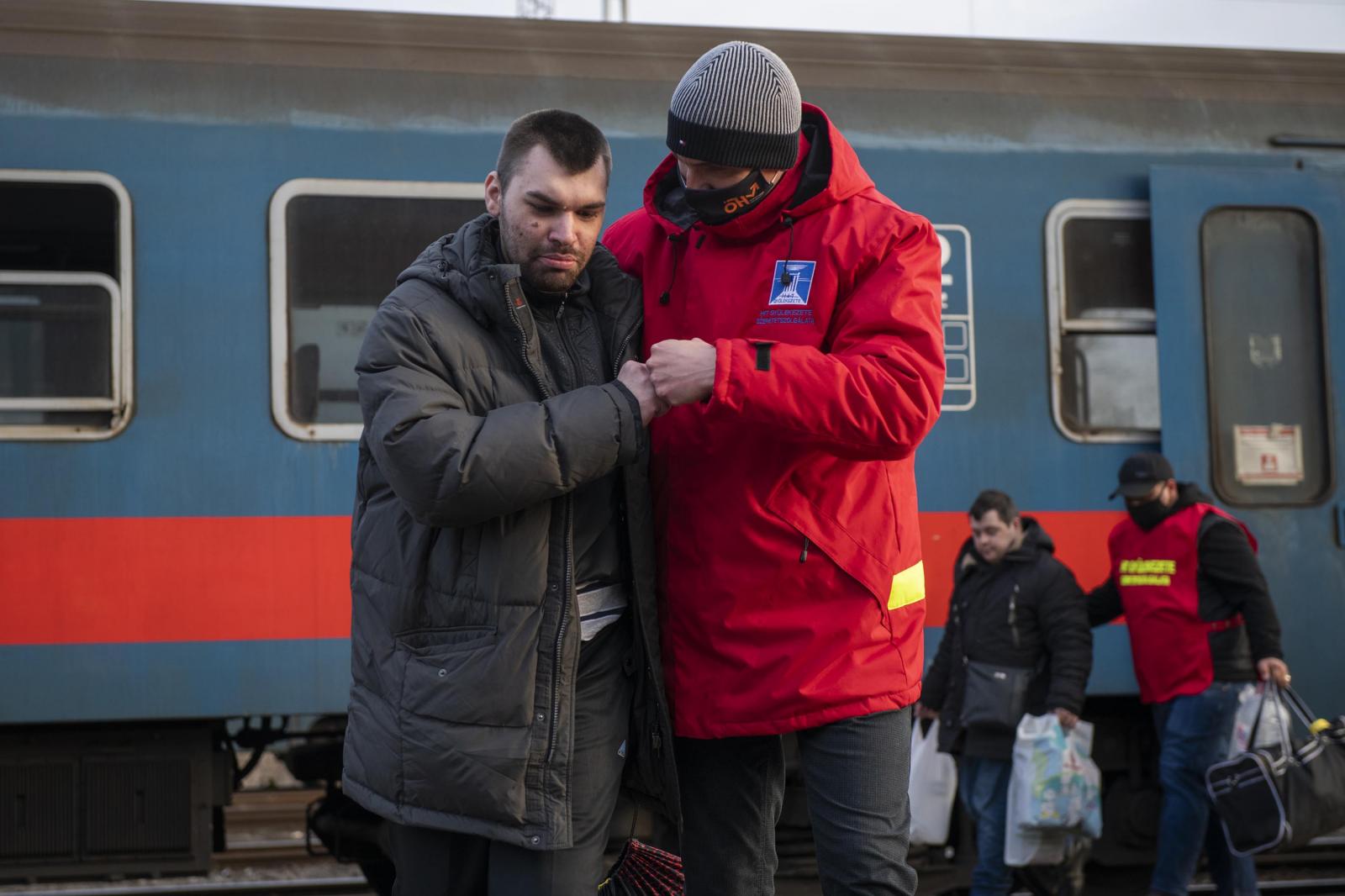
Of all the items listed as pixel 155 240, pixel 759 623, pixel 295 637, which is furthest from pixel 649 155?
pixel 759 623

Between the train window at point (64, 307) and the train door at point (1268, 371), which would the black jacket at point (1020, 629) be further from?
the train window at point (64, 307)

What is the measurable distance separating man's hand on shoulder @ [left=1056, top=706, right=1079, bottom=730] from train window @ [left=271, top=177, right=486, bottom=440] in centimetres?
280

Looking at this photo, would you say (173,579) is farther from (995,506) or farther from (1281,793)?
(1281,793)

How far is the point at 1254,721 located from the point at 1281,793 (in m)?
0.32

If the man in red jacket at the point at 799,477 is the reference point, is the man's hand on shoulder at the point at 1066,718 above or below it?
below

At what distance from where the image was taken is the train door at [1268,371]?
5547 mm

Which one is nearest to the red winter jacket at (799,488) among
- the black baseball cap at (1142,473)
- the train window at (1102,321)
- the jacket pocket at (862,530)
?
the jacket pocket at (862,530)

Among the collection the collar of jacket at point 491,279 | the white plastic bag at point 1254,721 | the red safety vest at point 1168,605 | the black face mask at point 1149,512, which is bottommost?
the white plastic bag at point 1254,721

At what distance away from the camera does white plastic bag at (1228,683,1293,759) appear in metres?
5.09

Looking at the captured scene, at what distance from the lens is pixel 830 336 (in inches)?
106

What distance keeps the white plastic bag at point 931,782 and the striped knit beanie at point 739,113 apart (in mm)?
3485

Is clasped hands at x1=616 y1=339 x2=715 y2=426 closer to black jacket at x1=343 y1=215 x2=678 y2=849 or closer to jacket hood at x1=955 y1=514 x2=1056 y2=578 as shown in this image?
black jacket at x1=343 y1=215 x2=678 y2=849

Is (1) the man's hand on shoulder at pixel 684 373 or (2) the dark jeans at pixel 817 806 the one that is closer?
(1) the man's hand on shoulder at pixel 684 373

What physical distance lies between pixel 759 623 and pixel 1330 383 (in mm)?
3989
